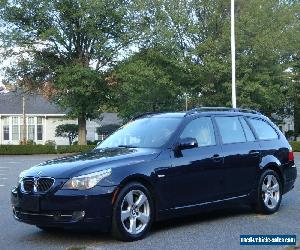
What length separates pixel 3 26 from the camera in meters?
42.6

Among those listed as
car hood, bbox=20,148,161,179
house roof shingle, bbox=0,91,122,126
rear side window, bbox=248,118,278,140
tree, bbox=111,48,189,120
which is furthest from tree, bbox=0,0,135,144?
car hood, bbox=20,148,161,179

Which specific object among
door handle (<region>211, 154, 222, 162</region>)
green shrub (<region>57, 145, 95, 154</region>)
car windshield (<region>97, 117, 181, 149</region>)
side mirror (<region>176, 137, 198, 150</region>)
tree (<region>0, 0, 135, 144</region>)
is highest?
tree (<region>0, 0, 135, 144</region>)

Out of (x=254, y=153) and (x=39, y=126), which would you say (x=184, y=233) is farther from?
(x=39, y=126)

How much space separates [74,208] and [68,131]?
51.1 meters

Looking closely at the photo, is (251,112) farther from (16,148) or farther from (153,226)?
(16,148)

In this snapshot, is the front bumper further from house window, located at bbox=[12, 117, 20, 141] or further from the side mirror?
house window, located at bbox=[12, 117, 20, 141]

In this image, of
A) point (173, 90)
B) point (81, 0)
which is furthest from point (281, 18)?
point (81, 0)

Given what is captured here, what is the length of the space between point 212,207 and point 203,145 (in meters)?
0.89

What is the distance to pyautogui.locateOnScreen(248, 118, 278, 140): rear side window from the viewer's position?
9.10 meters

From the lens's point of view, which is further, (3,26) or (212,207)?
(3,26)

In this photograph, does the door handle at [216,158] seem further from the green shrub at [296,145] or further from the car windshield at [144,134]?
the green shrub at [296,145]

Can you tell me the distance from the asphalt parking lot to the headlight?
2.30 feet

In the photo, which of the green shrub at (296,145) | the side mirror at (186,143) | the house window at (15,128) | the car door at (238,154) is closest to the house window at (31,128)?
the house window at (15,128)

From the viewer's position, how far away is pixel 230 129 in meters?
8.59
